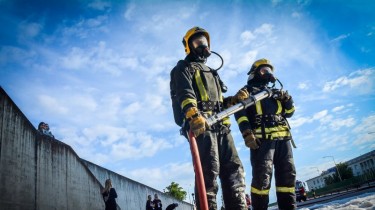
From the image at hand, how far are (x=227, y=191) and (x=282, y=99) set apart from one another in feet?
7.39

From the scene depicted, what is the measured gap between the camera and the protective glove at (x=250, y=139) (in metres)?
3.96

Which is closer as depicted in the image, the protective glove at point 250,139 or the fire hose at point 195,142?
the fire hose at point 195,142

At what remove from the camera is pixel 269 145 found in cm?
402

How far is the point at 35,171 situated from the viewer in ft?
21.8

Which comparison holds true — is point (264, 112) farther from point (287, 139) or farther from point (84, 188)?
point (84, 188)

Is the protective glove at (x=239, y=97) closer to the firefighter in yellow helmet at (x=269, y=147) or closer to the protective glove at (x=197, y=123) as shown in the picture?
the firefighter in yellow helmet at (x=269, y=147)

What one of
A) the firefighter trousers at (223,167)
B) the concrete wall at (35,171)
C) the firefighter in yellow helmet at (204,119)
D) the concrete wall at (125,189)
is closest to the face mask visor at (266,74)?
Result: the firefighter in yellow helmet at (204,119)

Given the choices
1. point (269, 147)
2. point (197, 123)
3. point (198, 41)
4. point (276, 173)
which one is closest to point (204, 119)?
point (197, 123)

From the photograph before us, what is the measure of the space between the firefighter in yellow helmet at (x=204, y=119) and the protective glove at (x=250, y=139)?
33.3 inches

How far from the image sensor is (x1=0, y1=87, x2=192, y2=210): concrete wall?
568cm

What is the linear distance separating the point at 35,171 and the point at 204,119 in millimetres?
5843

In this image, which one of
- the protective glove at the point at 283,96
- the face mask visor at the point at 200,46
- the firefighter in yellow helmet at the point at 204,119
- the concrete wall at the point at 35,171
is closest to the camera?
the firefighter in yellow helmet at the point at 204,119

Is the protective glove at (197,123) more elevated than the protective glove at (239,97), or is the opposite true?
the protective glove at (239,97)

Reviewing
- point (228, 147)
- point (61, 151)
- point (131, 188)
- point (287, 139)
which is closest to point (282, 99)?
point (287, 139)
